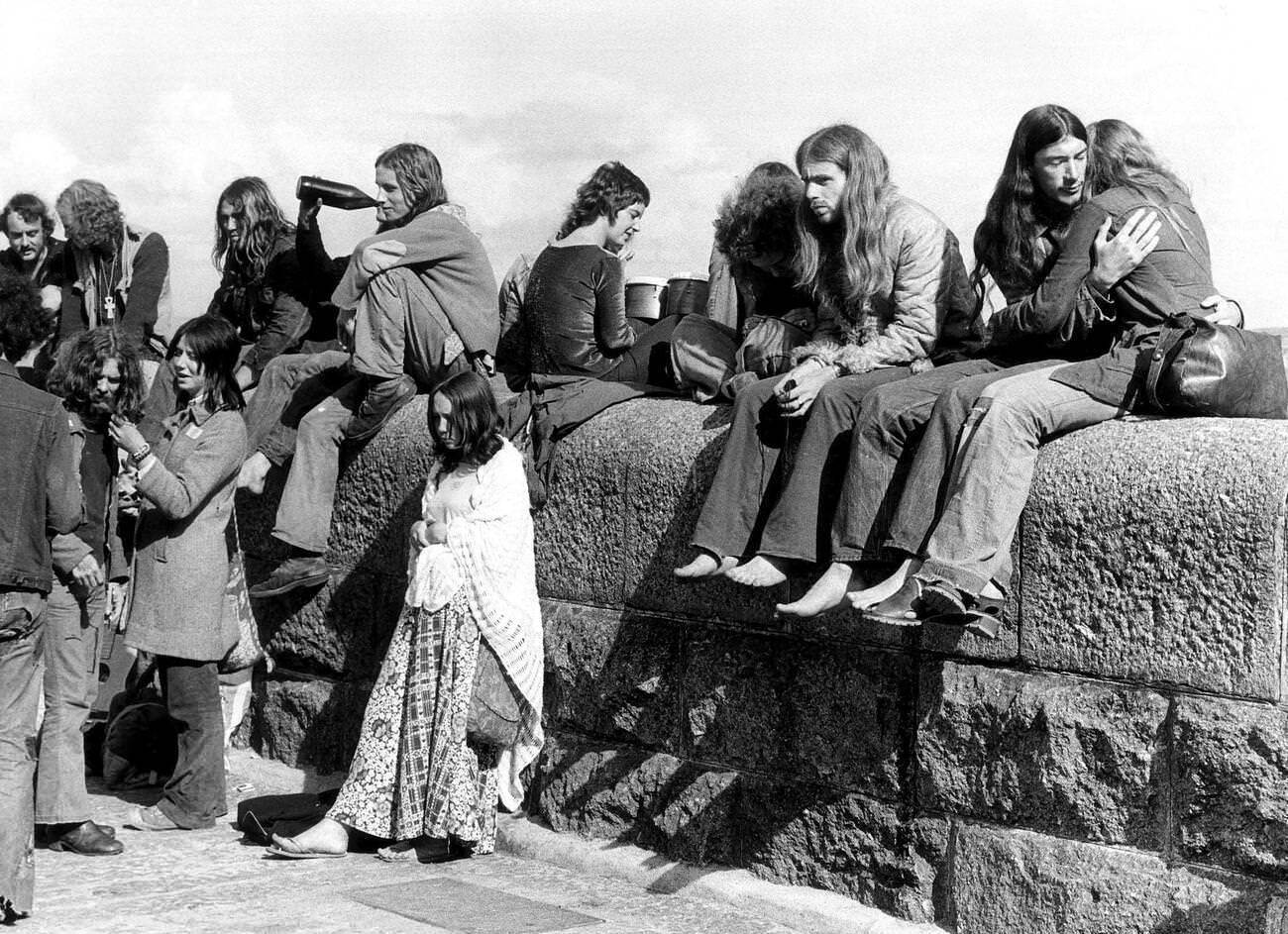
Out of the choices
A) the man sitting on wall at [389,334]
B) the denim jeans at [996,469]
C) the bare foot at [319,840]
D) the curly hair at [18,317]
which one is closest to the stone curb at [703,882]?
the bare foot at [319,840]

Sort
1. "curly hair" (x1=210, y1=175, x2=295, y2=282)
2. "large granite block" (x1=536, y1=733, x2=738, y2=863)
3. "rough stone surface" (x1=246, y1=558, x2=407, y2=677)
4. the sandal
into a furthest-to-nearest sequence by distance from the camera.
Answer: "curly hair" (x1=210, y1=175, x2=295, y2=282), "rough stone surface" (x1=246, y1=558, x2=407, y2=677), "large granite block" (x1=536, y1=733, x2=738, y2=863), the sandal

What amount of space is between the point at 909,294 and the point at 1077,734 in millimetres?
1459

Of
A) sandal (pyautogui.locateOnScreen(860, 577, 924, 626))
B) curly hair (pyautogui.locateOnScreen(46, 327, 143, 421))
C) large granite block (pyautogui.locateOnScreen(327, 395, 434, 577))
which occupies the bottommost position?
sandal (pyautogui.locateOnScreen(860, 577, 924, 626))

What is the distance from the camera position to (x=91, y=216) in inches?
325

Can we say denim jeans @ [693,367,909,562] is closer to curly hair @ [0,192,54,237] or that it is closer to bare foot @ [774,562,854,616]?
bare foot @ [774,562,854,616]

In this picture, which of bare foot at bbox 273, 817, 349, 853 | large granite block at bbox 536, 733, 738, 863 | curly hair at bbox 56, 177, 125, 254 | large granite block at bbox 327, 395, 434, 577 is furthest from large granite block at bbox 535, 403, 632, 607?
curly hair at bbox 56, 177, 125, 254

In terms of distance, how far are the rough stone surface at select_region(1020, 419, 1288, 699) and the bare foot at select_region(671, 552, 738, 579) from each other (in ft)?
2.99

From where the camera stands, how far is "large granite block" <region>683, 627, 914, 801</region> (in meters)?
4.72

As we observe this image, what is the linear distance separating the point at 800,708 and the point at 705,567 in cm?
54

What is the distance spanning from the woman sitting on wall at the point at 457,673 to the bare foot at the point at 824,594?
1392 mm

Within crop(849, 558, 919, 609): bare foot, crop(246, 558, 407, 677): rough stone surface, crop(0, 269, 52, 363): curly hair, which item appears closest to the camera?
crop(849, 558, 919, 609): bare foot

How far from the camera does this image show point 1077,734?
167 inches

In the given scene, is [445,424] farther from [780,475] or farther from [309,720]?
[309,720]

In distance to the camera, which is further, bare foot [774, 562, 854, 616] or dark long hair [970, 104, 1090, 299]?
dark long hair [970, 104, 1090, 299]
